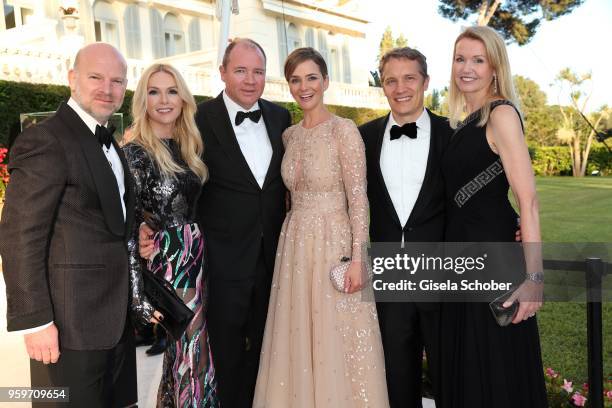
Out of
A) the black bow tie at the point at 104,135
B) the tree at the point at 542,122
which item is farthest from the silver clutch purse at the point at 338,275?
the tree at the point at 542,122

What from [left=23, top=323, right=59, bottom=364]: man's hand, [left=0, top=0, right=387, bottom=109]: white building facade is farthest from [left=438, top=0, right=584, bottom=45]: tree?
[left=23, top=323, right=59, bottom=364]: man's hand

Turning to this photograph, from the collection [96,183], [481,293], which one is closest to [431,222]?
[481,293]

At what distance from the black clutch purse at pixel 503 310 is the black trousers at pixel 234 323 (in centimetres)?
143

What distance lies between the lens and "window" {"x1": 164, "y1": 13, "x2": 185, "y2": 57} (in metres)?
20.3

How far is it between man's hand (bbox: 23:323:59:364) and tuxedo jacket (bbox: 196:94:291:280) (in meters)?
1.25

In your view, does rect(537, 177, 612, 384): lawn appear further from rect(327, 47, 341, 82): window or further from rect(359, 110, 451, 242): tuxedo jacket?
rect(327, 47, 341, 82): window

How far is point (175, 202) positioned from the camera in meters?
3.08

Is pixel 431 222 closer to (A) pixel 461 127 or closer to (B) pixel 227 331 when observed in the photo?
(A) pixel 461 127

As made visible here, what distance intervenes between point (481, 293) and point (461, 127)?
88 cm

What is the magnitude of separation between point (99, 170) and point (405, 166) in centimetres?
172

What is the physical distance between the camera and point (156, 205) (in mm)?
3027

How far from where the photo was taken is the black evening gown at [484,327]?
268 cm

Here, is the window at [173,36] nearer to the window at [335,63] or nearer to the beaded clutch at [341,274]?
the window at [335,63]

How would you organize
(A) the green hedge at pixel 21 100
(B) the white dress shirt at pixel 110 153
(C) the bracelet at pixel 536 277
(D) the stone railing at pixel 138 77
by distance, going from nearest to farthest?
1. (B) the white dress shirt at pixel 110 153
2. (C) the bracelet at pixel 536 277
3. (A) the green hedge at pixel 21 100
4. (D) the stone railing at pixel 138 77
